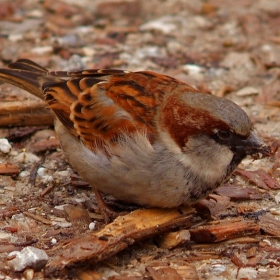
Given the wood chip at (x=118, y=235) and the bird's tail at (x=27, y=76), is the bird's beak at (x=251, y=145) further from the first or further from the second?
the bird's tail at (x=27, y=76)

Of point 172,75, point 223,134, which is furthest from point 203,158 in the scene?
point 172,75

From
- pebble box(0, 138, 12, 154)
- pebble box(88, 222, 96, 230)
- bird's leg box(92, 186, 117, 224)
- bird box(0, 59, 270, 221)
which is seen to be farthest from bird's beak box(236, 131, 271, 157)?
pebble box(0, 138, 12, 154)

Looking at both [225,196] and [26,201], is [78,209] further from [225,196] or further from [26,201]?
[225,196]

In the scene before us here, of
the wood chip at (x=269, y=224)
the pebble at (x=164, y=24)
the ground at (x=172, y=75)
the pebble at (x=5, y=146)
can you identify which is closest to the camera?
the ground at (x=172, y=75)

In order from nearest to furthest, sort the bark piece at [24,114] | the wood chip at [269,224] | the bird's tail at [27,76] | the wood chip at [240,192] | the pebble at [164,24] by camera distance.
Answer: the wood chip at [269,224]
the wood chip at [240,192]
the bird's tail at [27,76]
the bark piece at [24,114]
the pebble at [164,24]

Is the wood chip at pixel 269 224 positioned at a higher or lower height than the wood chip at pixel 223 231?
lower

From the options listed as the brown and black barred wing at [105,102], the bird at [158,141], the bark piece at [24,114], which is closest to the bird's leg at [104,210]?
the bird at [158,141]

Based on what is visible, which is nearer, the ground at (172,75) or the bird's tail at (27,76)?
the ground at (172,75)
